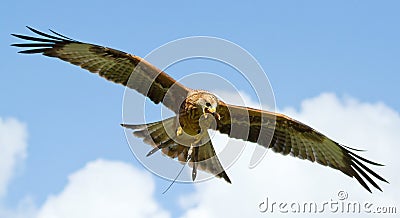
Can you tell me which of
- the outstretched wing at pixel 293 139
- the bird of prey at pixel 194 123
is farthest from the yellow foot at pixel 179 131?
the outstretched wing at pixel 293 139

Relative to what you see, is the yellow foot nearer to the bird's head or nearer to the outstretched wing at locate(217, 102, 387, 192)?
the bird's head

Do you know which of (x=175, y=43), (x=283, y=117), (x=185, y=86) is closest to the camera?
(x=175, y=43)

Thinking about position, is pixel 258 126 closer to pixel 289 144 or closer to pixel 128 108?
pixel 289 144

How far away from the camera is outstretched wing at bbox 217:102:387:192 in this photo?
1266 centimetres

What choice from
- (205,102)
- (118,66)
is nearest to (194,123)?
(205,102)

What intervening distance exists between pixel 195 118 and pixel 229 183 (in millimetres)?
1585

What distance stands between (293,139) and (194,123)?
2.40m

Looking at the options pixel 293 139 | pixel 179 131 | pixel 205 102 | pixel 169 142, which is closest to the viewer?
pixel 205 102

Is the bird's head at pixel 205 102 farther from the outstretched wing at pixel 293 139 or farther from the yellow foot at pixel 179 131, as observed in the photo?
the outstretched wing at pixel 293 139

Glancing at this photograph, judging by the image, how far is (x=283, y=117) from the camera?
12.6 metres

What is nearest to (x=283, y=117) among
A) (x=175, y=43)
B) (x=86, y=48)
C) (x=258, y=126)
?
(x=258, y=126)

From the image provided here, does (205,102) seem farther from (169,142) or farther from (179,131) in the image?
(169,142)

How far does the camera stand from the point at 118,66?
469 inches

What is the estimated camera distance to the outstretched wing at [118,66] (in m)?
11.6
